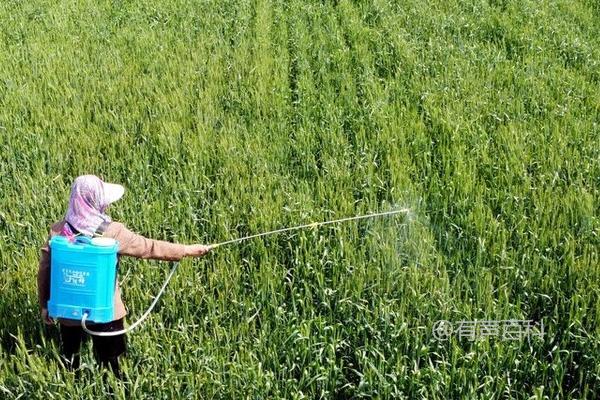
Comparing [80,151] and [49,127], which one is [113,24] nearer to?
[49,127]

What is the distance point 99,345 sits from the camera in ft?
9.37

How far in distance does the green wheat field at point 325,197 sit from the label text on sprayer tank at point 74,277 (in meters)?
0.42

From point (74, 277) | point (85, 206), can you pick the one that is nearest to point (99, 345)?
point (74, 277)

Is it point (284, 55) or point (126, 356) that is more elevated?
point (284, 55)

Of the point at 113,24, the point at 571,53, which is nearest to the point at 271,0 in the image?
the point at 113,24

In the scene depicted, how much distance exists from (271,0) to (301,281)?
636 centimetres

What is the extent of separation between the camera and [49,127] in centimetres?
513

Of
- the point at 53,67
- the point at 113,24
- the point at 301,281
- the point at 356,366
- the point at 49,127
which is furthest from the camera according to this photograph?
the point at 113,24

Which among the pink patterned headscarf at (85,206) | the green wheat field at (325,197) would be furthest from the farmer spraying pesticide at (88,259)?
the green wheat field at (325,197)

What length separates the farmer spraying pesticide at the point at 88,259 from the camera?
2506 mm

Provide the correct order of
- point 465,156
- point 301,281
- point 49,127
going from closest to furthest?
point 301,281 < point 465,156 < point 49,127

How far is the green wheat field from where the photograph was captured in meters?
2.84

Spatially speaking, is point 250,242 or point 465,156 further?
point 465,156

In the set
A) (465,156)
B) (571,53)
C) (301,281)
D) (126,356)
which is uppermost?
(571,53)
